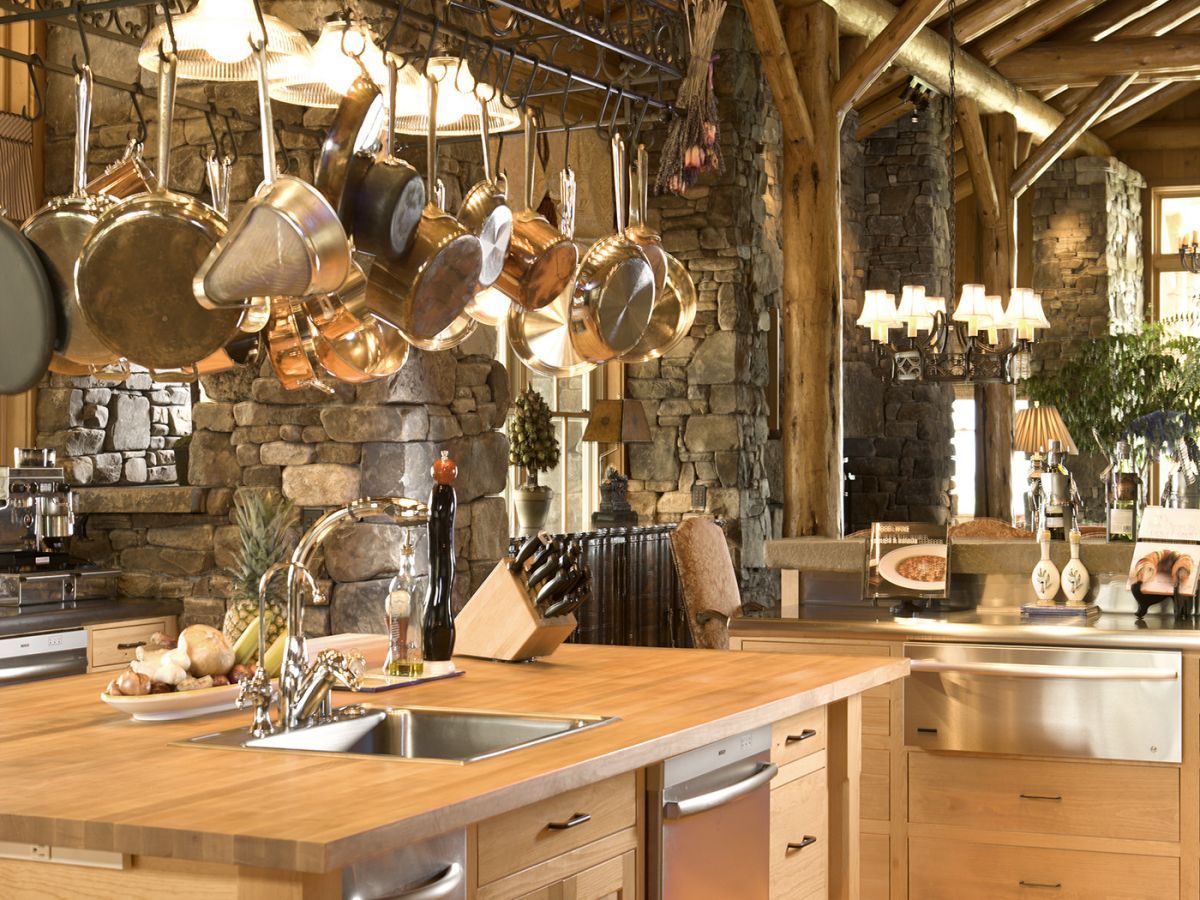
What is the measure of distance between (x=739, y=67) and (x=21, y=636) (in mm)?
5321

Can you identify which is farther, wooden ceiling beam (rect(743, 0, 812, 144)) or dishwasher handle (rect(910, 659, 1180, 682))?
wooden ceiling beam (rect(743, 0, 812, 144))

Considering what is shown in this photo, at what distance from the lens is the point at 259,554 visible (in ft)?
13.6

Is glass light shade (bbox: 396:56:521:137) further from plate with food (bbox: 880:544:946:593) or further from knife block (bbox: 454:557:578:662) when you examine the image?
plate with food (bbox: 880:544:946:593)

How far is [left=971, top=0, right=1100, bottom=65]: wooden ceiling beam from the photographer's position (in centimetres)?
1027

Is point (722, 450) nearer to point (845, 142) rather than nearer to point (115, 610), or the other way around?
point (845, 142)

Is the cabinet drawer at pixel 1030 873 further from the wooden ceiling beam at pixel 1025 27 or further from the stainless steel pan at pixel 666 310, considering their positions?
the wooden ceiling beam at pixel 1025 27

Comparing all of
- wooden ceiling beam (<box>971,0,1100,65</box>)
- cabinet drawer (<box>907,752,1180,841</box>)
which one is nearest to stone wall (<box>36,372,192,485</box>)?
cabinet drawer (<box>907,752,1180,841</box>)

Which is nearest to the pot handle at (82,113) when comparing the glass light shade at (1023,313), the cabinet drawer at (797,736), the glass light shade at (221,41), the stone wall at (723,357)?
the glass light shade at (221,41)

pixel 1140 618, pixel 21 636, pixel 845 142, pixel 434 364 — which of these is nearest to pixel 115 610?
pixel 21 636

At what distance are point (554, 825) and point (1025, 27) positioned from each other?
9373 millimetres

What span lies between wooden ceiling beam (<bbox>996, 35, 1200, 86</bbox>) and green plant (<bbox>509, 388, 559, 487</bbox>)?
18.2ft

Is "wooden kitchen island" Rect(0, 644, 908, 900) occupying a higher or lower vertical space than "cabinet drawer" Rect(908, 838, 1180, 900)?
higher

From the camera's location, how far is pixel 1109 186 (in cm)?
1343

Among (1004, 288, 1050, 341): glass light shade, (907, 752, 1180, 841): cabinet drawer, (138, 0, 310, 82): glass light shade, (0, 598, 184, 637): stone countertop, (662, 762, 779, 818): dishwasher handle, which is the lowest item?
(907, 752, 1180, 841): cabinet drawer
